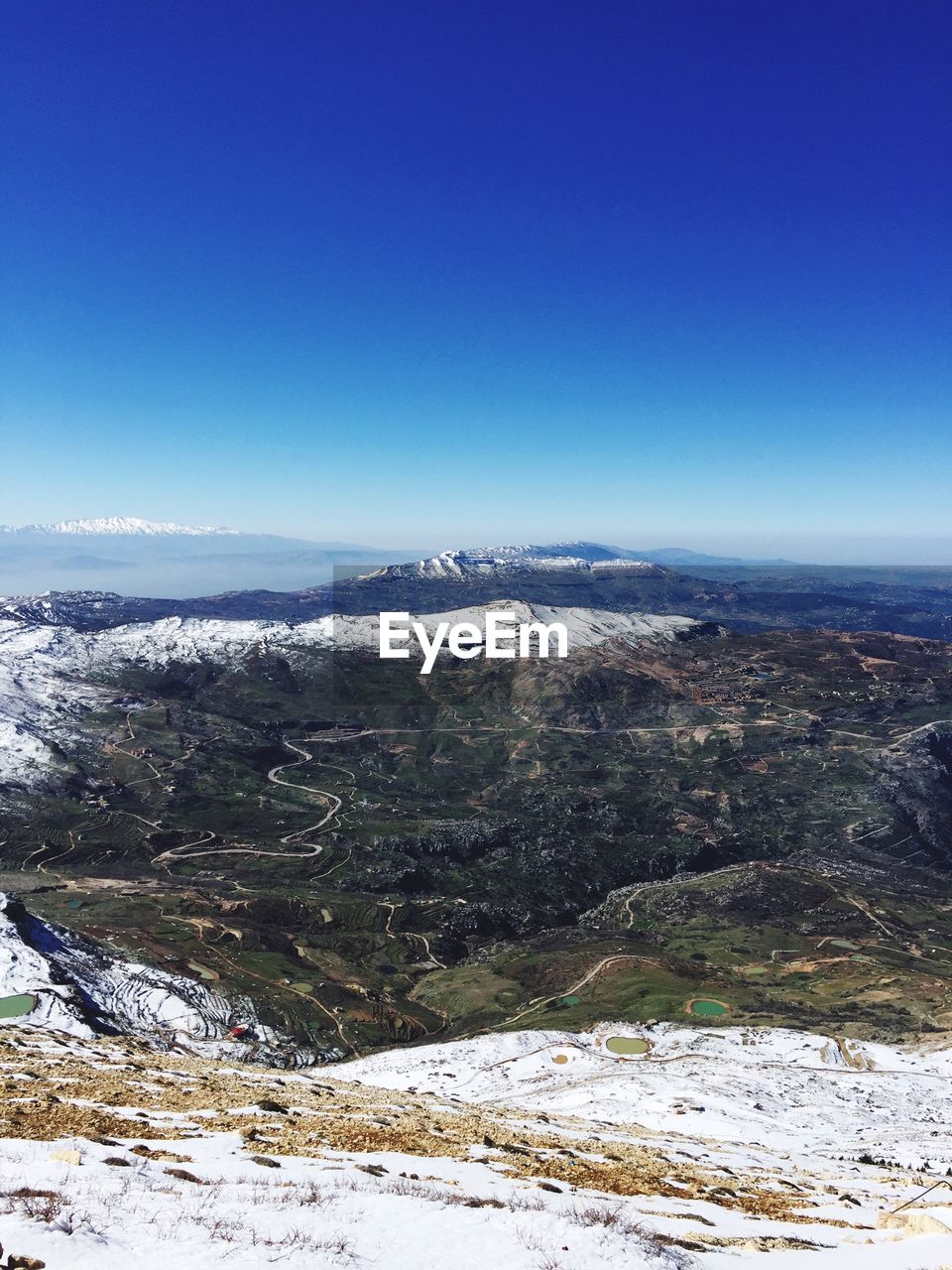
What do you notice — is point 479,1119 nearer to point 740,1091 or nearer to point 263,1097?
point 263,1097

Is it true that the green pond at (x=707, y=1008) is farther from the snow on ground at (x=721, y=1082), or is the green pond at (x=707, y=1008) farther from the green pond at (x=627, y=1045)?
the green pond at (x=627, y=1045)

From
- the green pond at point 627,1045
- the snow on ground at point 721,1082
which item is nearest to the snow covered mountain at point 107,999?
the snow on ground at point 721,1082

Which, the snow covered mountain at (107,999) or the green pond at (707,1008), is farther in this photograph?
the green pond at (707,1008)

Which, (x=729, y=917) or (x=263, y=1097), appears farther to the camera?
(x=729, y=917)

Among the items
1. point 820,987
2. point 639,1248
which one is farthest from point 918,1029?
point 639,1248

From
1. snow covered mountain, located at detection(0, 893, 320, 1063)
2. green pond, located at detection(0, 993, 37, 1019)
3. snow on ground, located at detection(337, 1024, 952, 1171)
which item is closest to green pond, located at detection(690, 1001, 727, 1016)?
snow on ground, located at detection(337, 1024, 952, 1171)

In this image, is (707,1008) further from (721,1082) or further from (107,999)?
(107,999)

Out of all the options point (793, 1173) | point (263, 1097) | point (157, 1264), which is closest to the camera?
point (157, 1264)
